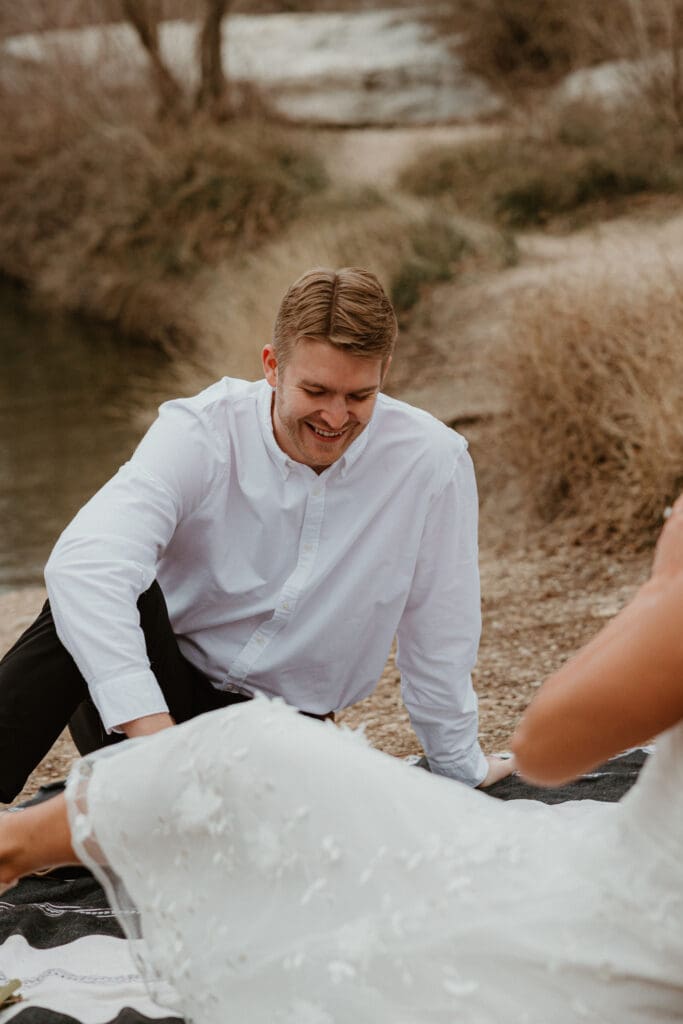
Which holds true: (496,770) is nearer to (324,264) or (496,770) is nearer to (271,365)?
(271,365)

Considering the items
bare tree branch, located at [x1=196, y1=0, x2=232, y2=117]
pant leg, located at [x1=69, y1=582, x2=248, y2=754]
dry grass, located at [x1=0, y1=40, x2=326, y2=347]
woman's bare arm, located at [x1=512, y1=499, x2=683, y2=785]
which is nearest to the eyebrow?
pant leg, located at [x1=69, y1=582, x2=248, y2=754]

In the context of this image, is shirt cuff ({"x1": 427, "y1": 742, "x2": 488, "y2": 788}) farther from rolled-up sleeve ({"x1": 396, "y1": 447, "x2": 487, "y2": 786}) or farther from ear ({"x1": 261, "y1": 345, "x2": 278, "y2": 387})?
ear ({"x1": 261, "y1": 345, "x2": 278, "y2": 387})

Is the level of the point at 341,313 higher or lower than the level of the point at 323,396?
higher

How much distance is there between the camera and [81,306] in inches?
493

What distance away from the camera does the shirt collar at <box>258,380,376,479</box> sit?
238cm

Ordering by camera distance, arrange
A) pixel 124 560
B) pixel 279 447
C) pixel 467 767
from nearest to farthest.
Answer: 1. pixel 124 560
2. pixel 279 447
3. pixel 467 767

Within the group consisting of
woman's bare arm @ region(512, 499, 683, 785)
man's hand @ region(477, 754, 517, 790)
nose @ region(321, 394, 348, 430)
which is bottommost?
man's hand @ region(477, 754, 517, 790)

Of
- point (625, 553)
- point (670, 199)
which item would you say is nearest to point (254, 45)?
point (670, 199)

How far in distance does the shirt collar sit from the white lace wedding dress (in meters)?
0.83

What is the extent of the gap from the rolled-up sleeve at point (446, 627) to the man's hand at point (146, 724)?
0.65 m

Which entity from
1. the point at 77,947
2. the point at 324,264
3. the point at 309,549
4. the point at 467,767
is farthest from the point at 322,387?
the point at 324,264

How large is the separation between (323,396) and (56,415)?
7430 mm

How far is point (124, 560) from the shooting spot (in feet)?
7.01

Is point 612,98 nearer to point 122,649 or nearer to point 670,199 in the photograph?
point 670,199
